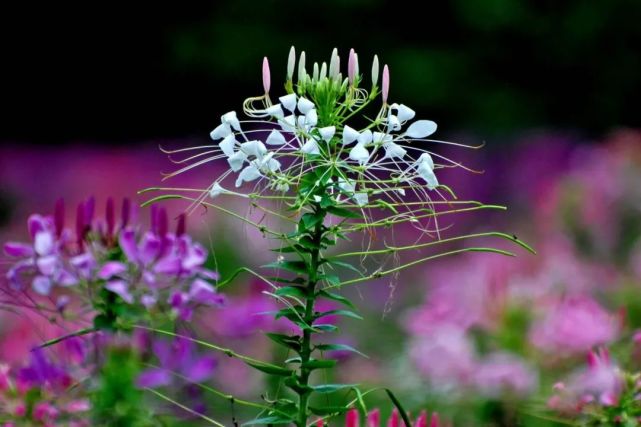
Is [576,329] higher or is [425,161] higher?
[425,161]

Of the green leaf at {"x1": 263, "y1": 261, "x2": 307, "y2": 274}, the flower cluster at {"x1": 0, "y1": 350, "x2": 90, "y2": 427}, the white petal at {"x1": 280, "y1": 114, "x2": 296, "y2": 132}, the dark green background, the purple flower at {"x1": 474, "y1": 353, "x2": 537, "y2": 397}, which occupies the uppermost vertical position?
the dark green background

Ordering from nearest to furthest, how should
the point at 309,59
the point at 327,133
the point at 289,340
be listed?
the point at 327,133, the point at 289,340, the point at 309,59

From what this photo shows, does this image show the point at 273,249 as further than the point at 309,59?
No

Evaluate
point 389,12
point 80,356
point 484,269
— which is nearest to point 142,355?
point 80,356

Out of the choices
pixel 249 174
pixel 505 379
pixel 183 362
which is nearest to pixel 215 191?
pixel 249 174

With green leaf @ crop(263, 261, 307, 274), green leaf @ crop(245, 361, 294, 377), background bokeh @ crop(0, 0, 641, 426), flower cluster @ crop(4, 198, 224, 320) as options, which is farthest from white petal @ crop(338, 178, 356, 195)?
background bokeh @ crop(0, 0, 641, 426)

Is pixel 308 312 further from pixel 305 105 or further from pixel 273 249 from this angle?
pixel 305 105

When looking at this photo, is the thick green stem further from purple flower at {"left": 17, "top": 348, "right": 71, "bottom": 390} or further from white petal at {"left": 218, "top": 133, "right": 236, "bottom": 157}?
purple flower at {"left": 17, "top": 348, "right": 71, "bottom": 390}
